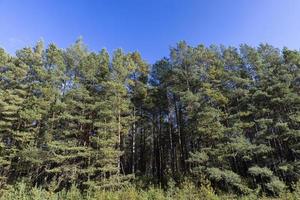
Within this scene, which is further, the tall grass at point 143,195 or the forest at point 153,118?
the forest at point 153,118

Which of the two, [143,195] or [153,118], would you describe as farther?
[153,118]

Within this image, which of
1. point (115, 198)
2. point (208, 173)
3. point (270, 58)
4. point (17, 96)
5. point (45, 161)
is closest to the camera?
point (115, 198)

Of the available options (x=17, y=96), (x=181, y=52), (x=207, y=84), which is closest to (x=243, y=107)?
(x=207, y=84)

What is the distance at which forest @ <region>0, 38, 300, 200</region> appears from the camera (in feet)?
62.1

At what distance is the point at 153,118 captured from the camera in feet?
88.4

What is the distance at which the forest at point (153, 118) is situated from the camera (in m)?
18.9

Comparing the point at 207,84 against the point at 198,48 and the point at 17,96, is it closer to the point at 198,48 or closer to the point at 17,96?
the point at 198,48

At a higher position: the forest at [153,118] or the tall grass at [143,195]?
the forest at [153,118]

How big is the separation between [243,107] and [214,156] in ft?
21.2

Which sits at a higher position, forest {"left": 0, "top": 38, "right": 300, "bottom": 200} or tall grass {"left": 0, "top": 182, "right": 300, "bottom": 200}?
forest {"left": 0, "top": 38, "right": 300, "bottom": 200}

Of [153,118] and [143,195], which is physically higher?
[153,118]

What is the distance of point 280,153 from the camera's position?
22.4 m

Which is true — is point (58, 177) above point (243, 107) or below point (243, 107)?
below

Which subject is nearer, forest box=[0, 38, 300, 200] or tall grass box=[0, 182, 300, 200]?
tall grass box=[0, 182, 300, 200]
